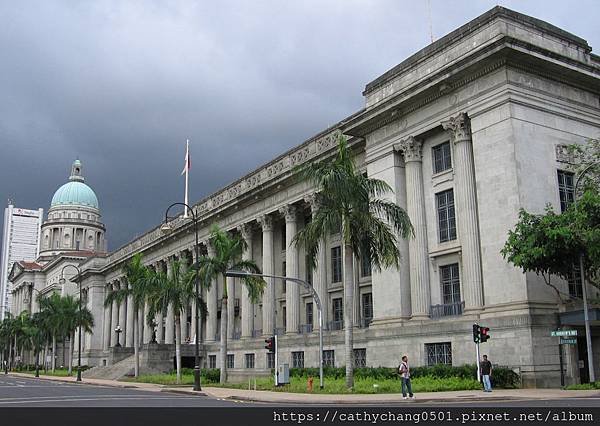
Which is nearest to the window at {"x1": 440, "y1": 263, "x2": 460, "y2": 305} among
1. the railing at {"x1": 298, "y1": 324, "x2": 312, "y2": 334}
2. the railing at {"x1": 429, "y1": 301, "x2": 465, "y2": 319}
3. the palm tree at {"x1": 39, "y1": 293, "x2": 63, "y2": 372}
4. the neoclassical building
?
the neoclassical building

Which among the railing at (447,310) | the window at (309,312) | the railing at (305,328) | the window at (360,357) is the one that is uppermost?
the window at (309,312)

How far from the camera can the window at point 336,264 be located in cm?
5091

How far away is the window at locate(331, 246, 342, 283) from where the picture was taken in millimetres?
50906

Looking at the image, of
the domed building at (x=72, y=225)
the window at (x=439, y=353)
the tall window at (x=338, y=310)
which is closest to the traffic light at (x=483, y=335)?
the window at (x=439, y=353)

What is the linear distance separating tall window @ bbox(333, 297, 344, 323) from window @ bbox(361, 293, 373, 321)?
117 inches

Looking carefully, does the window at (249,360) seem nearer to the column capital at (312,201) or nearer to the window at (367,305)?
the window at (367,305)

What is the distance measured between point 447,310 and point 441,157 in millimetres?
8780

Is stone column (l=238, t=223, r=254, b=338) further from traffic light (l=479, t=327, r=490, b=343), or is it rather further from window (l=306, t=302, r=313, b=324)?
traffic light (l=479, t=327, r=490, b=343)

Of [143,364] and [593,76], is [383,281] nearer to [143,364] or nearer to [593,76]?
[593,76]

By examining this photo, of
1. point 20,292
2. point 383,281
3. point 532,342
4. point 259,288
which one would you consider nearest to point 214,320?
point 259,288

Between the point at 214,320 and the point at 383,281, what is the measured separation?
1205 inches

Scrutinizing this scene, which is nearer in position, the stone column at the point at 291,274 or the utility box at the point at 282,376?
the utility box at the point at 282,376

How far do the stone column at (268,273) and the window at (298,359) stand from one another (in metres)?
5.53

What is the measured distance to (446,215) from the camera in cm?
3788
